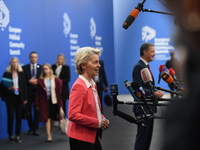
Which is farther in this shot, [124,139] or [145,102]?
[124,139]

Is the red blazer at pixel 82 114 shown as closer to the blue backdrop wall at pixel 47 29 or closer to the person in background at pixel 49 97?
the person in background at pixel 49 97

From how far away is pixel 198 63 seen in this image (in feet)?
2.82

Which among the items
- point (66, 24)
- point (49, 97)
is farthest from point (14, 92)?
point (66, 24)

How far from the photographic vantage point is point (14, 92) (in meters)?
7.88

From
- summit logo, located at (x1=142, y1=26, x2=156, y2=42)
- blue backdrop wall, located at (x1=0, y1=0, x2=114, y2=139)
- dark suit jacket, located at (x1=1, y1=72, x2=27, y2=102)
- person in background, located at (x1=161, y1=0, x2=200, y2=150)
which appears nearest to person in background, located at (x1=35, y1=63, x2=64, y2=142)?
dark suit jacket, located at (x1=1, y1=72, x2=27, y2=102)

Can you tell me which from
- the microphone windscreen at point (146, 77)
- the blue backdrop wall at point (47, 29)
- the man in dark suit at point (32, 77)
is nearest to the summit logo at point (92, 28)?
the blue backdrop wall at point (47, 29)

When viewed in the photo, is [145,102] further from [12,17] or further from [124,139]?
[12,17]

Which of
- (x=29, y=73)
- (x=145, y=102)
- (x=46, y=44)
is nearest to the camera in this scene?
(x=145, y=102)

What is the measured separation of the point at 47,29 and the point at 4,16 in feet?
6.79

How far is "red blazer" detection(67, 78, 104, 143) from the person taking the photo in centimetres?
320

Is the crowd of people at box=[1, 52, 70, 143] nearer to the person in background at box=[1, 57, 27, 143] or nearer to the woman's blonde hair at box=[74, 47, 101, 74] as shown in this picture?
the person in background at box=[1, 57, 27, 143]

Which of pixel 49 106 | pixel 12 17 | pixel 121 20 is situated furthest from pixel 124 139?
pixel 121 20

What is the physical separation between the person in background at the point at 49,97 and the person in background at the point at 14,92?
14.1 inches

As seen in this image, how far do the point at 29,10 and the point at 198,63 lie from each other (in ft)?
30.0
